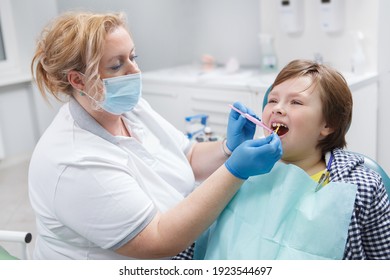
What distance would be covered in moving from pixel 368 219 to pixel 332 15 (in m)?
1.77

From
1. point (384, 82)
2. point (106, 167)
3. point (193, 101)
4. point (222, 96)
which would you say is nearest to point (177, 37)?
point (193, 101)

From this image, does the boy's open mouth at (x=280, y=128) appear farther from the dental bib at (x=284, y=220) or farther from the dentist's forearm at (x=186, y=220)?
the dentist's forearm at (x=186, y=220)

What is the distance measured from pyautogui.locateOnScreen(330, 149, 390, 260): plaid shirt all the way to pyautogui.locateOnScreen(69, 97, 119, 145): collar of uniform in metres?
0.61

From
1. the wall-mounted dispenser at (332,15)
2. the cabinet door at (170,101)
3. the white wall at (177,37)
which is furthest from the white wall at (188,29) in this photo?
the wall-mounted dispenser at (332,15)

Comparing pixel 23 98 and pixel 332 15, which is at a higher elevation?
pixel 332 15

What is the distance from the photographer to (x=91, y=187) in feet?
3.72

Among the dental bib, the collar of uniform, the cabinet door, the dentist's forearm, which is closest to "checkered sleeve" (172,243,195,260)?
the dental bib

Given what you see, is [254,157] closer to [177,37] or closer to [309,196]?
[309,196]

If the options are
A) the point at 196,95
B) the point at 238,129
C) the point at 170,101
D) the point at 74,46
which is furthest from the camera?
the point at 170,101

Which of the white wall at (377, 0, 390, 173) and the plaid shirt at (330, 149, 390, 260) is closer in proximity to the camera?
the plaid shirt at (330, 149, 390, 260)

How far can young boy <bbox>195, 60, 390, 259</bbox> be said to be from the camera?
1.09m

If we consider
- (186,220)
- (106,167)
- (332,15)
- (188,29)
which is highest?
(332,15)

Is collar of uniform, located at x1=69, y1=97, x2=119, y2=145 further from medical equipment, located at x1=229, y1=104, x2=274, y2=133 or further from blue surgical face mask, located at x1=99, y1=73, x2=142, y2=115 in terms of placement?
medical equipment, located at x1=229, y1=104, x2=274, y2=133

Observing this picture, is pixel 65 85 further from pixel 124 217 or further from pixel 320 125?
pixel 320 125
